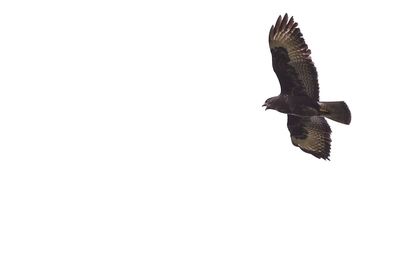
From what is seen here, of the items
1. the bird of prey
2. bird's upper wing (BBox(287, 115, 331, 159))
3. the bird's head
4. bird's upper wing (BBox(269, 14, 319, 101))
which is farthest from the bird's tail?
bird's upper wing (BBox(287, 115, 331, 159))

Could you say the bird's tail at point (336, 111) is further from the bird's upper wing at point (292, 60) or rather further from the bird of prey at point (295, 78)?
the bird's upper wing at point (292, 60)

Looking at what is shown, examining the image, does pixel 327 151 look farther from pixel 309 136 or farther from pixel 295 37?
pixel 295 37

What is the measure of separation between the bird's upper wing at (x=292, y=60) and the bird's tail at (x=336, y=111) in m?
0.21

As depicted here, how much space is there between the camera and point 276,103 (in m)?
15.9

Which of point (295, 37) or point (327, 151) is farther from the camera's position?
point (327, 151)

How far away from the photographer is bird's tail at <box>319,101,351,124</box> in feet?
50.7

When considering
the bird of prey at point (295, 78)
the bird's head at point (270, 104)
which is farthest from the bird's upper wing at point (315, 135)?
the bird's head at point (270, 104)

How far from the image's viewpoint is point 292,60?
50.9ft

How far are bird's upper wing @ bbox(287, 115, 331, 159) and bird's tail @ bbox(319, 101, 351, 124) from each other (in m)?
1.14

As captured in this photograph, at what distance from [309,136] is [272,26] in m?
2.41

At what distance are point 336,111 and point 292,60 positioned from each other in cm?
106

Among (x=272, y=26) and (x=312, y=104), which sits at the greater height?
(x=272, y=26)

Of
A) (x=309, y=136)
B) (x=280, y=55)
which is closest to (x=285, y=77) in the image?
(x=280, y=55)

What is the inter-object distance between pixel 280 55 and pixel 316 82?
0.73m
